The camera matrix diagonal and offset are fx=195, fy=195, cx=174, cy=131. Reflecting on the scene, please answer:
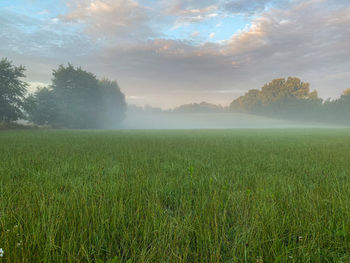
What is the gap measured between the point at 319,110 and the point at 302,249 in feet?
274

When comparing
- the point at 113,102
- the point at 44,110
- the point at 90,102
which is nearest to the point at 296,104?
the point at 113,102

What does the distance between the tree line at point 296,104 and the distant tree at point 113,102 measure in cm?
6139

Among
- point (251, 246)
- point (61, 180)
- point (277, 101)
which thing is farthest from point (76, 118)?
point (277, 101)

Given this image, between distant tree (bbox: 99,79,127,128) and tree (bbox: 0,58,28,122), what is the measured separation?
24.6 metres

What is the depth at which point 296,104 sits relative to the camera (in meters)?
73.8

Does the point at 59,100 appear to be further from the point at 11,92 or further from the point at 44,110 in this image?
the point at 11,92

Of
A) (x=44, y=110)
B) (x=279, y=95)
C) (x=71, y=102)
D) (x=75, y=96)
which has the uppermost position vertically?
(x=279, y=95)

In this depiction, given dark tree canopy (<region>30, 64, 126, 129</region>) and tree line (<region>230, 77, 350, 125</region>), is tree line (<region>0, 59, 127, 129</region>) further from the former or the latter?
tree line (<region>230, 77, 350, 125</region>)

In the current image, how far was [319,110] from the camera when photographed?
222 ft

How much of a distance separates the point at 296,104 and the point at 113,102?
66.3 metres

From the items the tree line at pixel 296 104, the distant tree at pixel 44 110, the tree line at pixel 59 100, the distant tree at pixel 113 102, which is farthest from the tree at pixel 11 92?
the tree line at pixel 296 104

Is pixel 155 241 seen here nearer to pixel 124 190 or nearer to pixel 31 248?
pixel 31 248

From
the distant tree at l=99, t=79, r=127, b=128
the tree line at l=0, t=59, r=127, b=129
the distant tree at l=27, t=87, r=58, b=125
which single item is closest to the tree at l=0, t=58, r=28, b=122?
the tree line at l=0, t=59, r=127, b=129

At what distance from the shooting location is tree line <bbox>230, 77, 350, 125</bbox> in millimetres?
63206
